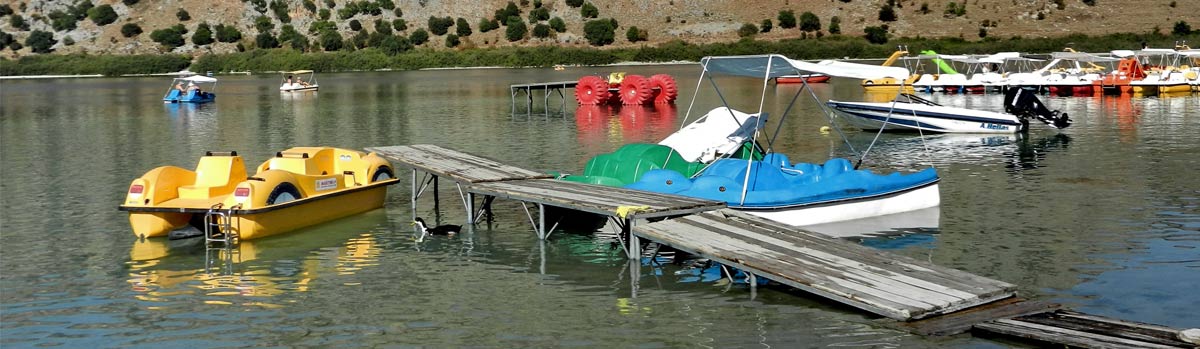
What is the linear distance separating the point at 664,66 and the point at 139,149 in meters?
81.5

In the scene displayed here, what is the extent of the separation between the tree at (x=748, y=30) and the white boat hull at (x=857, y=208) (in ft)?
366

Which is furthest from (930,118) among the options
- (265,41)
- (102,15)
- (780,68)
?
(102,15)

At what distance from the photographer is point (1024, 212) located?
79.0ft

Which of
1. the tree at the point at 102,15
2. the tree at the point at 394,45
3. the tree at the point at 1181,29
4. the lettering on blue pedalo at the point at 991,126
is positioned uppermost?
the tree at the point at 102,15

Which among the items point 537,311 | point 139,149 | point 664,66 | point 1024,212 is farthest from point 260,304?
point 664,66

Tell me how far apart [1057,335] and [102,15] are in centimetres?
16206

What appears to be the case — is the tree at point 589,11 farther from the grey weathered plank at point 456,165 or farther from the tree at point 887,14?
the grey weathered plank at point 456,165

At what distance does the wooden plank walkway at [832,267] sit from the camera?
14.8 m

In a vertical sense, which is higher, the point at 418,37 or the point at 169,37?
the point at 169,37

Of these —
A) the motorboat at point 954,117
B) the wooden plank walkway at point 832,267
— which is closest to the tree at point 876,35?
the motorboat at point 954,117

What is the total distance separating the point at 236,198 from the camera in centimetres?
2219

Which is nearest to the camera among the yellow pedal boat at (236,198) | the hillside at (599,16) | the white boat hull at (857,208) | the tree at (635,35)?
the white boat hull at (857,208)

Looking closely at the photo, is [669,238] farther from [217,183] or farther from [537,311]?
[217,183]

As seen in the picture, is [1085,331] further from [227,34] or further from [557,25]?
[227,34]
